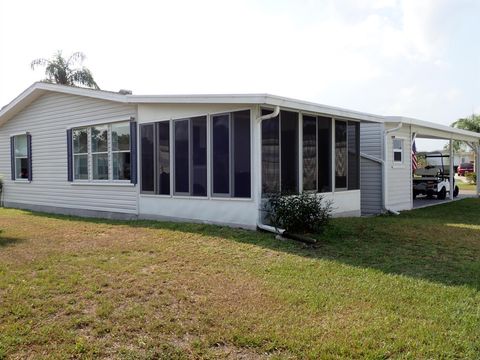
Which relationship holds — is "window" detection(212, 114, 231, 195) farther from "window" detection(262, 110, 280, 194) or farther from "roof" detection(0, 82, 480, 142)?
"window" detection(262, 110, 280, 194)

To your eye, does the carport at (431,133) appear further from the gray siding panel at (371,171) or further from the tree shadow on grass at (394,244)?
Answer: the tree shadow on grass at (394,244)

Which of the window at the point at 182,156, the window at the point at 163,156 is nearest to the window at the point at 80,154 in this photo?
the window at the point at 163,156

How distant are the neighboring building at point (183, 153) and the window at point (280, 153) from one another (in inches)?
0.8

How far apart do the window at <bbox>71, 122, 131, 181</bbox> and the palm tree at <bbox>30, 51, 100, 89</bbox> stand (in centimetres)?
1270

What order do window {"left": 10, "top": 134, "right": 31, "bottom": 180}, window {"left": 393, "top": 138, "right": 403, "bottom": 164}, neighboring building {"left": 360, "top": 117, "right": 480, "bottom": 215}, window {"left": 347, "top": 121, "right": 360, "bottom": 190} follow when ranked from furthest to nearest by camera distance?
window {"left": 10, "top": 134, "right": 31, "bottom": 180}, window {"left": 393, "top": 138, "right": 403, "bottom": 164}, neighboring building {"left": 360, "top": 117, "right": 480, "bottom": 215}, window {"left": 347, "top": 121, "right": 360, "bottom": 190}

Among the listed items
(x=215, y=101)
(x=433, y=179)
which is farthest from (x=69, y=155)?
(x=433, y=179)

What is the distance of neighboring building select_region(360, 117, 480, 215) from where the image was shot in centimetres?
1292

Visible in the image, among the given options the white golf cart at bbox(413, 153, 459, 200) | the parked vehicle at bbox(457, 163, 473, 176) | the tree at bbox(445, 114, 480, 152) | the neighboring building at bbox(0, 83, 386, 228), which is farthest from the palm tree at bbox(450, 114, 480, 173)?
the neighboring building at bbox(0, 83, 386, 228)

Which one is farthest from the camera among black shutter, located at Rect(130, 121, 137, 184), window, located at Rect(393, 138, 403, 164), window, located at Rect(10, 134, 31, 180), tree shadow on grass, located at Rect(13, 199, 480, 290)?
window, located at Rect(10, 134, 31, 180)

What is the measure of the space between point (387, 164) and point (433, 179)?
256 inches

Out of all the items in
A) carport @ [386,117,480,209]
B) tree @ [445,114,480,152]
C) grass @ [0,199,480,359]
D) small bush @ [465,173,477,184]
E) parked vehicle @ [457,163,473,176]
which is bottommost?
grass @ [0,199,480,359]

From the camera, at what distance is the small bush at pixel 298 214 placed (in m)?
8.13

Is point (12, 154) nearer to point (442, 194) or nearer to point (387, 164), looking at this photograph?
point (387, 164)

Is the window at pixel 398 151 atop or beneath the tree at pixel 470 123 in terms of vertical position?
beneath
